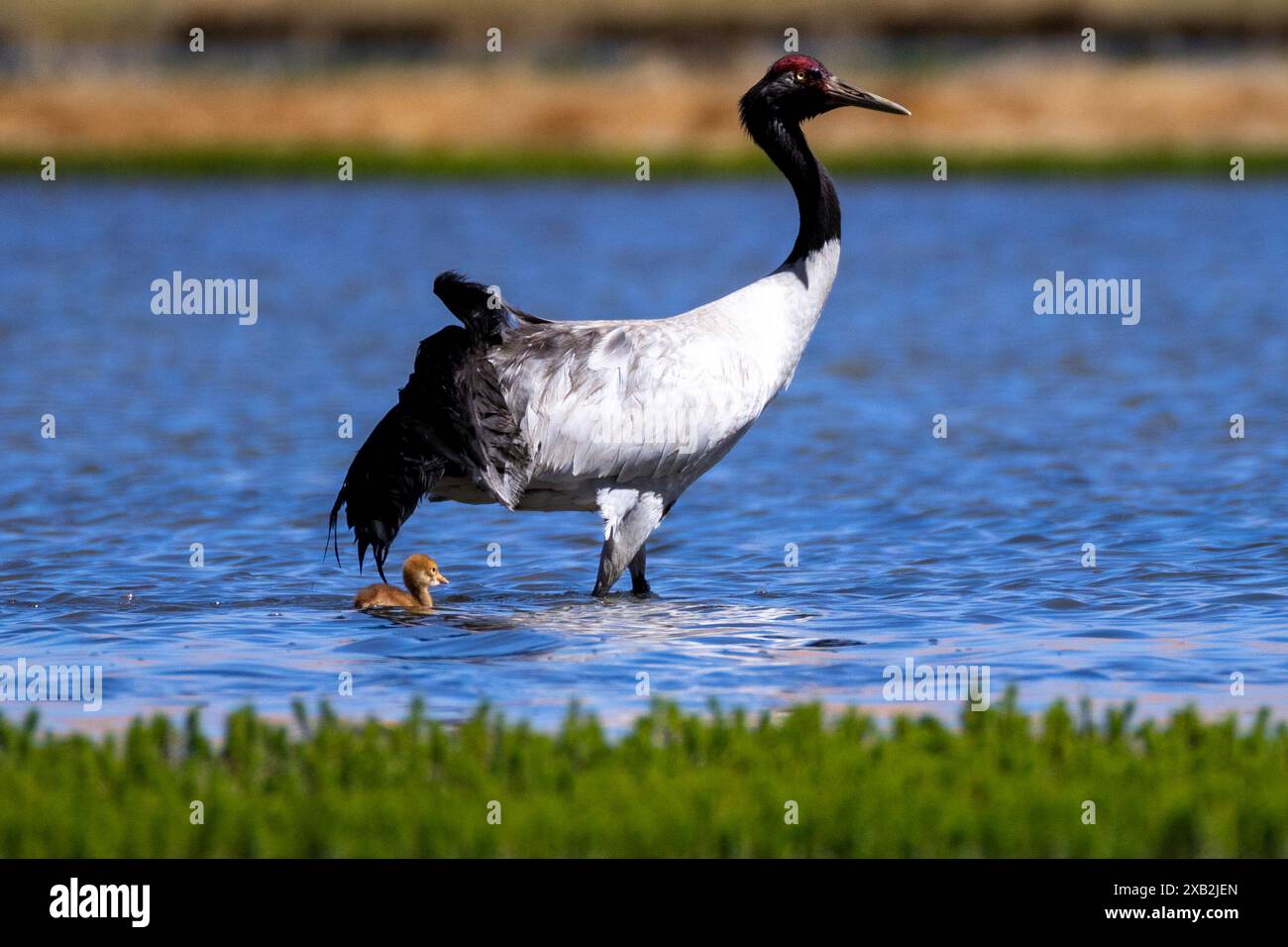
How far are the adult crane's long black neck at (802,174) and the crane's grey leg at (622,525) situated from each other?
1436 millimetres

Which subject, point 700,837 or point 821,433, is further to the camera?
point 821,433

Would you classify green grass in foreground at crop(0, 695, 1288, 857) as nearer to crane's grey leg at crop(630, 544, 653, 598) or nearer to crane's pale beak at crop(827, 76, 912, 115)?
crane's grey leg at crop(630, 544, 653, 598)

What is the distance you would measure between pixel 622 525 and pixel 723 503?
3659 mm

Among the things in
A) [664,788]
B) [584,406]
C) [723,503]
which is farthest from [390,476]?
[723,503]

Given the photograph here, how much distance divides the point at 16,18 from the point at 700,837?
1992 inches

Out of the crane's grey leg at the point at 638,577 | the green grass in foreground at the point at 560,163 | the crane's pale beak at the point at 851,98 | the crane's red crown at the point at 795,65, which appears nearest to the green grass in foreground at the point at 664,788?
the crane's grey leg at the point at 638,577

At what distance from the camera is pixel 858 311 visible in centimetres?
2542

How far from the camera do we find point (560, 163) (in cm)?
4050

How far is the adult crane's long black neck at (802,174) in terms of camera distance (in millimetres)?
10617

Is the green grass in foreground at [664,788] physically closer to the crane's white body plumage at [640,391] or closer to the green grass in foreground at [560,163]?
the crane's white body plumage at [640,391]

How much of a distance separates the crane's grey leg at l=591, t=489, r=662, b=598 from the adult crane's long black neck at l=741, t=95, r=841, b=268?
1.44 meters

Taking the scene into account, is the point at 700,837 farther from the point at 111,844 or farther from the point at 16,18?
the point at 16,18

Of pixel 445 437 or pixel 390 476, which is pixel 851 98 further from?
pixel 390 476
